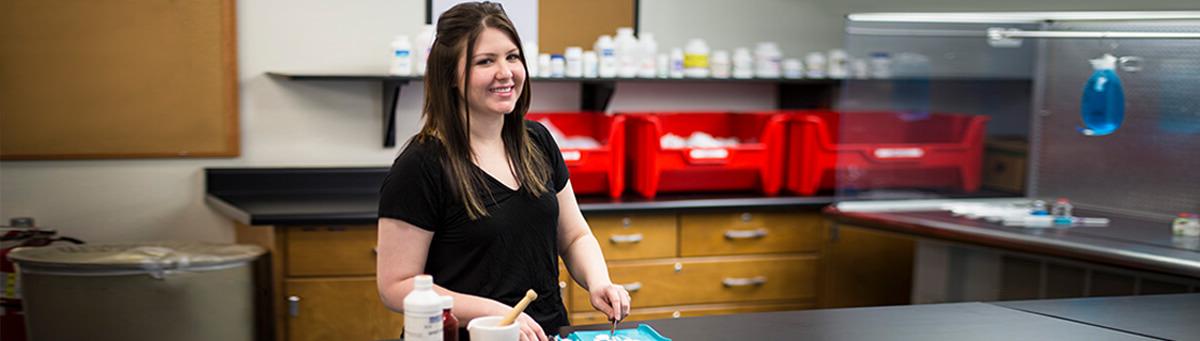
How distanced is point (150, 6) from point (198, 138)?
1.47 ft

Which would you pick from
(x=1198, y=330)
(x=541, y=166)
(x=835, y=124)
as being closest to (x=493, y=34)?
(x=541, y=166)

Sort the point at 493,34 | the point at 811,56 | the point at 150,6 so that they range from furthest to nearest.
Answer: the point at 811,56
the point at 150,6
the point at 493,34

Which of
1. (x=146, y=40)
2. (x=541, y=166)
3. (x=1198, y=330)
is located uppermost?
(x=146, y=40)

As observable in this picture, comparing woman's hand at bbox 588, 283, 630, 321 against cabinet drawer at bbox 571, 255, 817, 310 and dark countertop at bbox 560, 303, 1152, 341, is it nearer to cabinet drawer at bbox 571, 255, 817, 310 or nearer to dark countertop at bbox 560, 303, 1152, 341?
dark countertop at bbox 560, 303, 1152, 341

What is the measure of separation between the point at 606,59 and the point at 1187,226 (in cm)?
186

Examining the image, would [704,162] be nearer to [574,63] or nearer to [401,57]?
[574,63]

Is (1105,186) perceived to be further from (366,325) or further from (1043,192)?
(366,325)

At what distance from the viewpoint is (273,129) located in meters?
3.79

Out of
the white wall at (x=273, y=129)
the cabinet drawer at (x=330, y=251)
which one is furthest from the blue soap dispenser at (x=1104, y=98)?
the cabinet drawer at (x=330, y=251)

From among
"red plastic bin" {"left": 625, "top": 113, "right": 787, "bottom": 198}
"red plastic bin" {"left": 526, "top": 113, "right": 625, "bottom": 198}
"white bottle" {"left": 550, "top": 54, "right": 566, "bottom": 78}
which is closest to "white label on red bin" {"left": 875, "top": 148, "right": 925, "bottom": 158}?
"red plastic bin" {"left": 625, "top": 113, "right": 787, "bottom": 198}

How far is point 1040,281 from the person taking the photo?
3.23m

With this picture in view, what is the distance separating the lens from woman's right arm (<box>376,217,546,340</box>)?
1865mm

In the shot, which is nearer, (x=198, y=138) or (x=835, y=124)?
(x=198, y=138)

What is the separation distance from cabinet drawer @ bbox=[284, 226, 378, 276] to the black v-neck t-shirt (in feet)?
4.70
